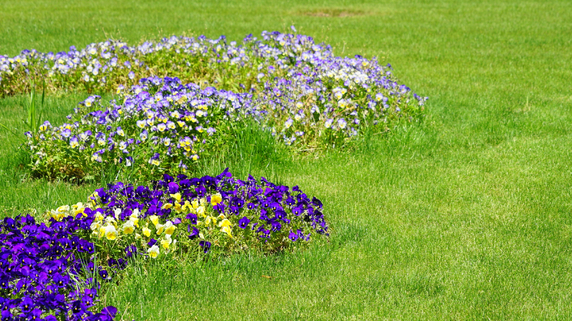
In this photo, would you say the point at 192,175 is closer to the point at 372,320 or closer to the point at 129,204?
the point at 129,204

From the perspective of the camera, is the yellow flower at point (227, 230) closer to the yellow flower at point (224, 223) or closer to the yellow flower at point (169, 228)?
the yellow flower at point (224, 223)

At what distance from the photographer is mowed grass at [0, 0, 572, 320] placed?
3.47 metres

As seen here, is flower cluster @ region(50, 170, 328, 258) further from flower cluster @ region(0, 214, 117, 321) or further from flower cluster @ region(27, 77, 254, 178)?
flower cluster @ region(27, 77, 254, 178)

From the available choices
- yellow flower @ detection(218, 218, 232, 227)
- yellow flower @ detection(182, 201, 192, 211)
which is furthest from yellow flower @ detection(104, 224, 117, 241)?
yellow flower @ detection(218, 218, 232, 227)

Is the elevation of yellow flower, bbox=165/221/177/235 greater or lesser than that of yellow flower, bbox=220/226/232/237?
greater

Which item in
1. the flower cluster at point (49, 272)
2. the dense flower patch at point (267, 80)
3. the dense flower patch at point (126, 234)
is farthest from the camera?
the dense flower patch at point (267, 80)

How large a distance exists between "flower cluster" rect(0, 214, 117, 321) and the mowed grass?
230mm

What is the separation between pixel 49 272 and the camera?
126 inches

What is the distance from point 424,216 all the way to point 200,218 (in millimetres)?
1913

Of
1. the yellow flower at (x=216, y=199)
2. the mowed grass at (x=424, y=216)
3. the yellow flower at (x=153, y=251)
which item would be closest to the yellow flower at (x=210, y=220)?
the yellow flower at (x=216, y=199)

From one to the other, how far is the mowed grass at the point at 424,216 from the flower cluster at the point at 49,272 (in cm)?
23

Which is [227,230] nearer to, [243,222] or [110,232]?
[243,222]

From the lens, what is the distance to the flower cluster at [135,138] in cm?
514

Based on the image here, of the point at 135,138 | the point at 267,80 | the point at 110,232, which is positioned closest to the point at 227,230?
the point at 110,232
